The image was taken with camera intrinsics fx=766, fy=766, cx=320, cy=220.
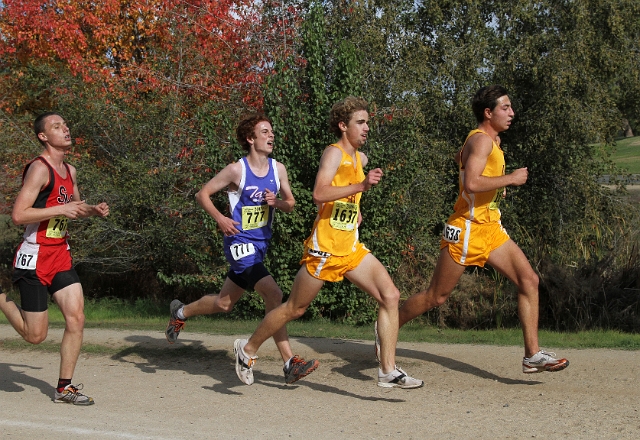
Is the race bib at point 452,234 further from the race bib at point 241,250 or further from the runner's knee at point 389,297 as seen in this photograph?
the race bib at point 241,250

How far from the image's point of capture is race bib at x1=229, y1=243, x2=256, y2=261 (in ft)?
21.2

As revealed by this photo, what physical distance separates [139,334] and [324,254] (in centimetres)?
416

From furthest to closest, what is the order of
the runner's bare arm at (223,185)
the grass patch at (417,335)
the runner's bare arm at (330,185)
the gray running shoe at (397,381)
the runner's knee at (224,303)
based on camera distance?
1. the grass patch at (417,335)
2. the runner's knee at (224,303)
3. the runner's bare arm at (223,185)
4. the gray running shoe at (397,381)
5. the runner's bare arm at (330,185)

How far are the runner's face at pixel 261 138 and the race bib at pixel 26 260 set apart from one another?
78.9 inches

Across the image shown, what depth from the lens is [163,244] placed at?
14.6m

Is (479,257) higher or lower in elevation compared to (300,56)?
lower

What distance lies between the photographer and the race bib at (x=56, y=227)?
6184mm

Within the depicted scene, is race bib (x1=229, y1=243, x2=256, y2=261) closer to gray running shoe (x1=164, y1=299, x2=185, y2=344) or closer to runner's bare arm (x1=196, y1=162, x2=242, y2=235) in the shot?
runner's bare arm (x1=196, y1=162, x2=242, y2=235)

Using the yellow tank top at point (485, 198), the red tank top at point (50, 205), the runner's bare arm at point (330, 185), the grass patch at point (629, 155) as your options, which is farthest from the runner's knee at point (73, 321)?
the grass patch at point (629, 155)

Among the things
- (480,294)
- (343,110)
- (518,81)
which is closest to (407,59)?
(518,81)

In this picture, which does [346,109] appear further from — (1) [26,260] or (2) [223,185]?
(1) [26,260]

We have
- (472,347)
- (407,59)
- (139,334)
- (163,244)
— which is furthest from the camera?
(407,59)

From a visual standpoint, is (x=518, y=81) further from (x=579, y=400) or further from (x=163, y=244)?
(x=579, y=400)

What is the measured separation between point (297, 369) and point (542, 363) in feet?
6.48
